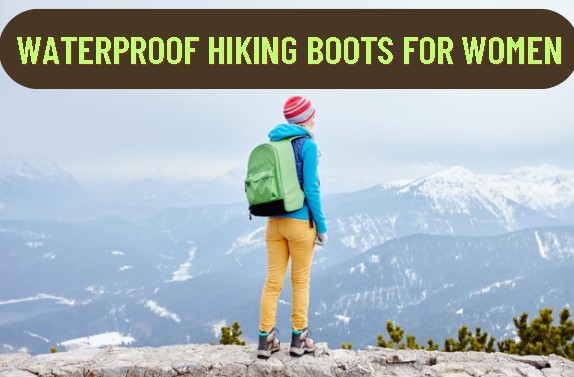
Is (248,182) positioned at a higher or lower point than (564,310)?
higher

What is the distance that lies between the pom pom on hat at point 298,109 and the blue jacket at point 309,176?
12 centimetres

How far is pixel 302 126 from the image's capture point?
7125 mm

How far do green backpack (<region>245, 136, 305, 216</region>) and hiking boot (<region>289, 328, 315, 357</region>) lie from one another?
2.14 meters

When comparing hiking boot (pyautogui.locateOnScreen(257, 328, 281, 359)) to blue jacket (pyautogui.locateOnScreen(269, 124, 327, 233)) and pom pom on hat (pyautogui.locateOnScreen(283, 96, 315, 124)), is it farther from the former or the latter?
pom pom on hat (pyautogui.locateOnScreen(283, 96, 315, 124))

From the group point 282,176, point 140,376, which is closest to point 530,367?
point 282,176

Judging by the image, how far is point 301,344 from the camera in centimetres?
774

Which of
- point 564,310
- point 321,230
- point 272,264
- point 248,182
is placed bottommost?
A: point 564,310

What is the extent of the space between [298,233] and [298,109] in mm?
1776

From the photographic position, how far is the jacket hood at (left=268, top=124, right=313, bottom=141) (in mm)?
6992

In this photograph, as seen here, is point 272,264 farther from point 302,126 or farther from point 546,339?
point 546,339

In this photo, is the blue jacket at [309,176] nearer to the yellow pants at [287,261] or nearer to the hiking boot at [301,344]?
the yellow pants at [287,261]

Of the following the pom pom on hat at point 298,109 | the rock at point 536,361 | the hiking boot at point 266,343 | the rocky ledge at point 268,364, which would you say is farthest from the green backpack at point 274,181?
the rock at point 536,361

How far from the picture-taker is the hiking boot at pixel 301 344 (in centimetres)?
767

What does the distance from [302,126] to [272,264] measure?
2112 millimetres
